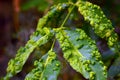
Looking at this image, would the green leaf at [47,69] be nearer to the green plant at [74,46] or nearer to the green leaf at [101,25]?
the green plant at [74,46]

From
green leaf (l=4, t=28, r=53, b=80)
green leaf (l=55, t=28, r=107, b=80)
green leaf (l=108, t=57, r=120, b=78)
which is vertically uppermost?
green leaf (l=4, t=28, r=53, b=80)

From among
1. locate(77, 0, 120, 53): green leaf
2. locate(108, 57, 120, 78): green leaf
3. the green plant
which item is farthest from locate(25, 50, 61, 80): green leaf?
locate(108, 57, 120, 78): green leaf

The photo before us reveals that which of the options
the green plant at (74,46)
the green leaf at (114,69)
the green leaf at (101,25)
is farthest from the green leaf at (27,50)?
the green leaf at (114,69)

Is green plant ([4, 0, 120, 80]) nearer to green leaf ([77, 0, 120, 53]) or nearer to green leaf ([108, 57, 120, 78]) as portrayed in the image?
green leaf ([77, 0, 120, 53])

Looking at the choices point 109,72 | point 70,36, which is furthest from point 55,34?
point 109,72

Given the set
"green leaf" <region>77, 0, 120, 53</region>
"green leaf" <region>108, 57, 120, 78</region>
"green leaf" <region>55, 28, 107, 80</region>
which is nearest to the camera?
"green leaf" <region>55, 28, 107, 80</region>

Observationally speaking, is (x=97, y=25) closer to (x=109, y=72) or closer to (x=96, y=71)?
(x=96, y=71)
